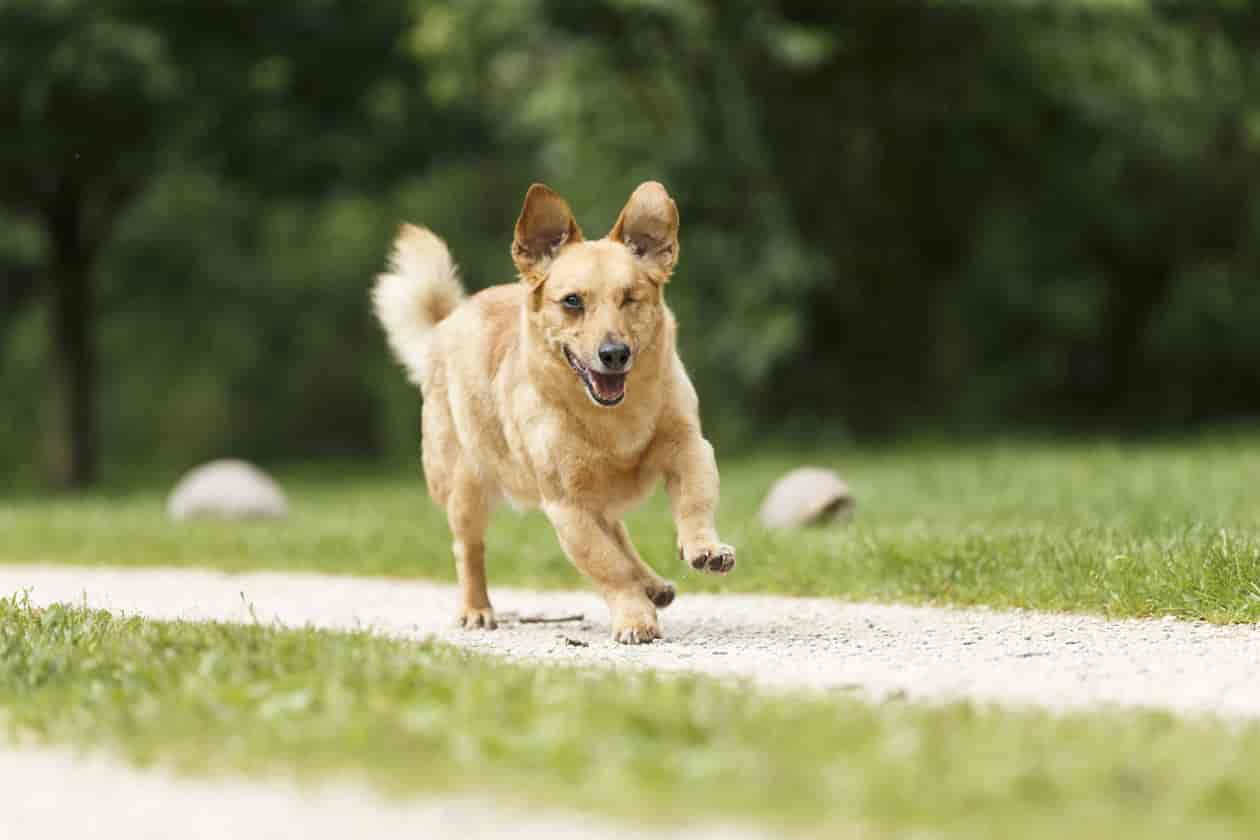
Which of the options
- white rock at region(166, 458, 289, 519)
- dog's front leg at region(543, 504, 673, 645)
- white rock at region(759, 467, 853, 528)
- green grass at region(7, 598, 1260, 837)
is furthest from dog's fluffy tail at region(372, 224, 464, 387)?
white rock at region(166, 458, 289, 519)

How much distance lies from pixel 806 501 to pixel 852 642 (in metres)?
5.21

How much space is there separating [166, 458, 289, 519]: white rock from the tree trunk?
8.31 m

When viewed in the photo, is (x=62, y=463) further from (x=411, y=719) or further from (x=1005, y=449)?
(x=411, y=719)

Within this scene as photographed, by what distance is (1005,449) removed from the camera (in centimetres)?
2066

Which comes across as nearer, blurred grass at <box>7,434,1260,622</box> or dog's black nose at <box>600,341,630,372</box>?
dog's black nose at <box>600,341,630,372</box>

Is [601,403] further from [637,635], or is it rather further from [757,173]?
[757,173]

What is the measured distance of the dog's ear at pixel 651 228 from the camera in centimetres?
759

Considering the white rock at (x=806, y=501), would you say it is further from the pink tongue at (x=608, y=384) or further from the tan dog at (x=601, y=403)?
the pink tongue at (x=608, y=384)

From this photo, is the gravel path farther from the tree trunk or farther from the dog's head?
the tree trunk

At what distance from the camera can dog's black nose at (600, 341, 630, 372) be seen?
7070 mm

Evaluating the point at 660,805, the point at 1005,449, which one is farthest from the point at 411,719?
the point at 1005,449

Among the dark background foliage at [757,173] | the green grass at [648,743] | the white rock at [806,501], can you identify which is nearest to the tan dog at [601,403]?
the green grass at [648,743]

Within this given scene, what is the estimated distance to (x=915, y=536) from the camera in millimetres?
10258

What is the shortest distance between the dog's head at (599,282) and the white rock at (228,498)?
28.3 feet
